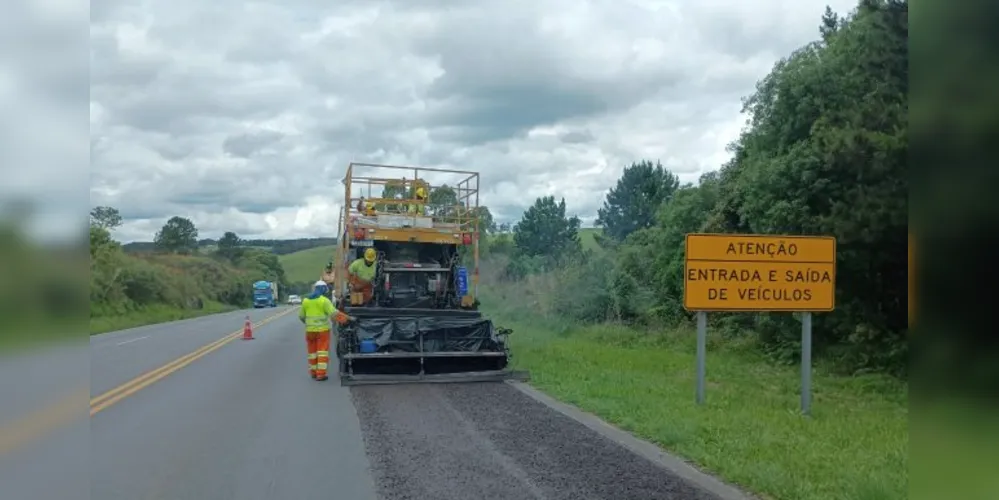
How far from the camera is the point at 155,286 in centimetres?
2661

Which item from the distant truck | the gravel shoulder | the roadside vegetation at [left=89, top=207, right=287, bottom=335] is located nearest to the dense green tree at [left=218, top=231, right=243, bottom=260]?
the roadside vegetation at [left=89, top=207, right=287, bottom=335]

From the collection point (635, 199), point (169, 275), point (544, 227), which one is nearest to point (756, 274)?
point (169, 275)

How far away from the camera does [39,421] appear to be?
115 inches

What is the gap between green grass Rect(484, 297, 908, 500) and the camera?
732 centimetres

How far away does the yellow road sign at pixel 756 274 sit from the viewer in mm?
12055

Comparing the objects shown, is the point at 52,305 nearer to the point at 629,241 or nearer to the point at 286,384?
the point at 286,384

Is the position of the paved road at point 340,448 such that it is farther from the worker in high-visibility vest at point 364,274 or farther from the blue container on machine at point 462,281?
the blue container on machine at point 462,281

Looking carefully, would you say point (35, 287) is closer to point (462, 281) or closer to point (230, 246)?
point (462, 281)

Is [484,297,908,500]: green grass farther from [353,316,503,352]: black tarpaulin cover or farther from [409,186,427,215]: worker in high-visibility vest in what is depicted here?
[409,186,427,215]: worker in high-visibility vest

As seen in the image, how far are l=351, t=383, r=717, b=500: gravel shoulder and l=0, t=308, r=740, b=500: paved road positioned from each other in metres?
0.01

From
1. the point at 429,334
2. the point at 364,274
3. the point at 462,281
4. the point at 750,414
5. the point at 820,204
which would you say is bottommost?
the point at 750,414

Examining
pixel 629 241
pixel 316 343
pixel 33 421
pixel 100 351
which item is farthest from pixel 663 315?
pixel 33 421

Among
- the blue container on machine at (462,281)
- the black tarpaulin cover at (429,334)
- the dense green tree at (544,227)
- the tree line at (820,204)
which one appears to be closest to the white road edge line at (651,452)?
the tree line at (820,204)

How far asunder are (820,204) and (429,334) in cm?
693
